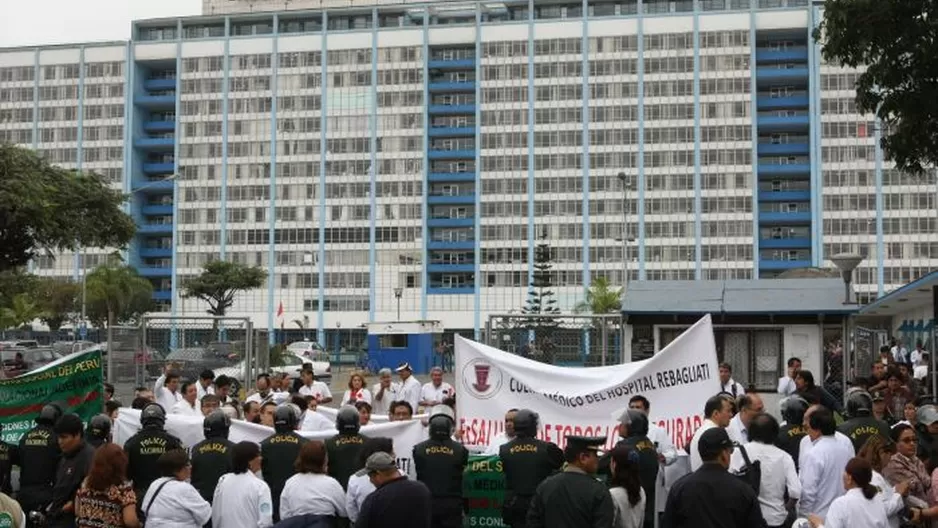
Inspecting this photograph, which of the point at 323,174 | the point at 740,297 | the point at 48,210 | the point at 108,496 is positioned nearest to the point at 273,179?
the point at 323,174

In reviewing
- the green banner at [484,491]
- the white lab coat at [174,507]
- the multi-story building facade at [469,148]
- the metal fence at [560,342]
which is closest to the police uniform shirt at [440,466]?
the green banner at [484,491]

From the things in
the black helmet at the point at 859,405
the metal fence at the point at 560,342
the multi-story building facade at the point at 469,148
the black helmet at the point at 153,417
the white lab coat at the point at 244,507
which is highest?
the multi-story building facade at the point at 469,148

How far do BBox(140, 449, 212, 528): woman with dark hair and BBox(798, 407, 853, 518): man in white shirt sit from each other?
4.73m

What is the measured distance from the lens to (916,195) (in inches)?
3996

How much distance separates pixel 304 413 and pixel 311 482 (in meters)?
4.46

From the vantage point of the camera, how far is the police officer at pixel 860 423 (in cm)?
996

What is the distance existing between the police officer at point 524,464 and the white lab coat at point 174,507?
268cm

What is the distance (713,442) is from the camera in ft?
23.5

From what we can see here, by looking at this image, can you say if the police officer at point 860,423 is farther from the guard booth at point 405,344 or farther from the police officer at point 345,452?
the guard booth at point 405,344

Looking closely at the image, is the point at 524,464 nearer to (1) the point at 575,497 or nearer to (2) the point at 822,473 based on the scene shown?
(2) the point at 822,473

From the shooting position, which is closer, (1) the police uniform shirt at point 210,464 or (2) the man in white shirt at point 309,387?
(1) the police uniform shirt at point 210,464

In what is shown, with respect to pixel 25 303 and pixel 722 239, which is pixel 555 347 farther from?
pixel 722 239

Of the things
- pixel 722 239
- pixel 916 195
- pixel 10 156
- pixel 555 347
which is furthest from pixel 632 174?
pixel 555 347

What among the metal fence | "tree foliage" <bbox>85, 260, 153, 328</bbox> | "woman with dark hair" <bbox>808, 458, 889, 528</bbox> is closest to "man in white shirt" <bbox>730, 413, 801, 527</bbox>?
"woman with dark hair" <bbox>808, 458, 889, 528</bbox>
